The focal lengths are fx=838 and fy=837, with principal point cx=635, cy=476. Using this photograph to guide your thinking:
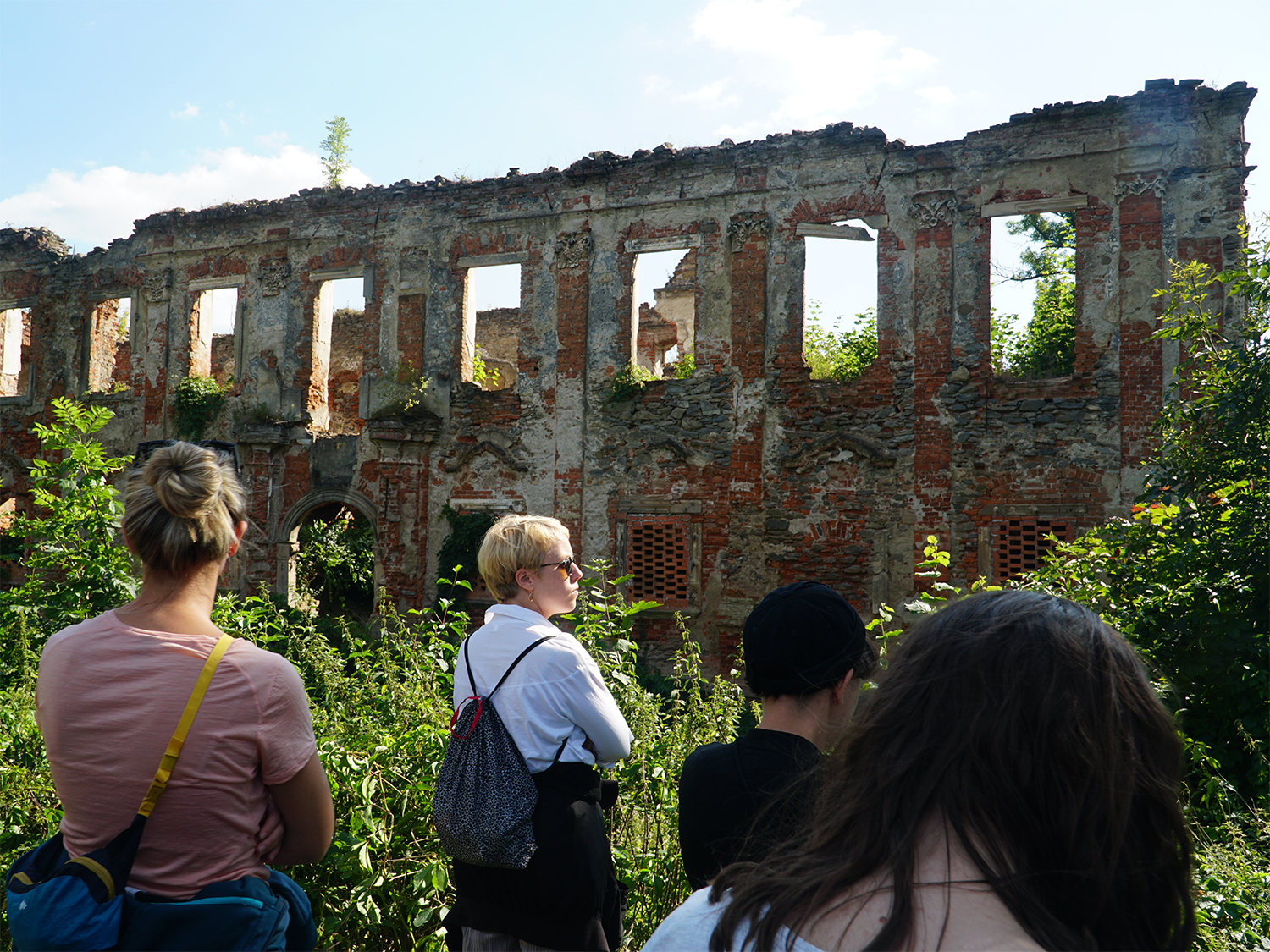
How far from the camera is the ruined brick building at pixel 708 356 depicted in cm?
1064

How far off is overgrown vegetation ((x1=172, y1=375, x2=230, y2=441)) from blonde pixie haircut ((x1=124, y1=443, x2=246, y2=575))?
550 inches

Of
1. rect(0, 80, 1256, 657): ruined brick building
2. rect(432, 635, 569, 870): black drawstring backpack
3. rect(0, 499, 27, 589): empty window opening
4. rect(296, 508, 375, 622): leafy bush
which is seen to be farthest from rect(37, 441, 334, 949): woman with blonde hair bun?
rect(296, 508, 375, 622): leafy bush

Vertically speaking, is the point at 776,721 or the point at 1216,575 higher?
the point at 1216,575

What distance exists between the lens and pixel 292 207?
14.7 meters

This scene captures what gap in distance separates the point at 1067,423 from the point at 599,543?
260 inches

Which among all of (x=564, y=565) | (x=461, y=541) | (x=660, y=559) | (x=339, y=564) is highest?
(x=564, y=565)

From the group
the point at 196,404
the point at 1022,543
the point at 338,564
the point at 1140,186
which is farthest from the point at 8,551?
the point at 1140,186

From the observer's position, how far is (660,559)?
12.4m

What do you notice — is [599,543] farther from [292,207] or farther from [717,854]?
[717,854]

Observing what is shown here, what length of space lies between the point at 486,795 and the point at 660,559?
9.94m

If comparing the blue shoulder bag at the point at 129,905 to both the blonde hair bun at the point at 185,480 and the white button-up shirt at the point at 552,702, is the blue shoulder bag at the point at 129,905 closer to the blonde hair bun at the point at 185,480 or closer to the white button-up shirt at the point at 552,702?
the blonde hair bun at the point at 185,480

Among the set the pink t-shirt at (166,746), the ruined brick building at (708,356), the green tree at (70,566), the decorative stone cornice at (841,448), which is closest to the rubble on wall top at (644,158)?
the ruined brick building at (708,356)

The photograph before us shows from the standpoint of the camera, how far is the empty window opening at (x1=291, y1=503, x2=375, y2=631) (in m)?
16.2

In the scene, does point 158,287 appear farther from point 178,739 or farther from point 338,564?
point 178,739
